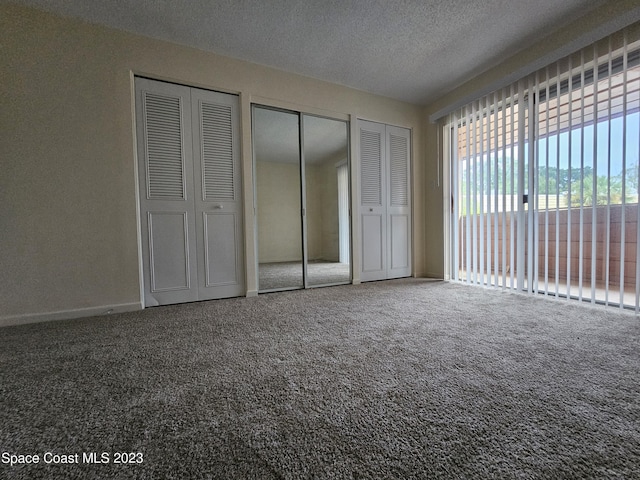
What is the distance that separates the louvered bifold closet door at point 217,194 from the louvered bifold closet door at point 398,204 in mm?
2194

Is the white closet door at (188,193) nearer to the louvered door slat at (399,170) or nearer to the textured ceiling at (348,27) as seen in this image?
the textured ceiling at (348,27)

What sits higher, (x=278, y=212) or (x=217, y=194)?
(x=217, y=194)

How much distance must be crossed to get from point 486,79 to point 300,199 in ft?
8.73

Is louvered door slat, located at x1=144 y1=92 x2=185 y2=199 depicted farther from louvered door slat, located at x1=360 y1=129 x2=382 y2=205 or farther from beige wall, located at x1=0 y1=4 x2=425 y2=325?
louvered door slat, located at x1=360 y1=129 x2=382 y2=205

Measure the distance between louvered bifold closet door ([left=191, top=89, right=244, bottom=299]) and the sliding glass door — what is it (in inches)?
10.4

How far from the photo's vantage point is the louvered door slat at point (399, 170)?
4168 mm

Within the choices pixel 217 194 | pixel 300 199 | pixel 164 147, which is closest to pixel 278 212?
pixel 300 199

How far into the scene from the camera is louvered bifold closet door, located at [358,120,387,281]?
3936 mm

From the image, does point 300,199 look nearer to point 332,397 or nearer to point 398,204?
point 398,204

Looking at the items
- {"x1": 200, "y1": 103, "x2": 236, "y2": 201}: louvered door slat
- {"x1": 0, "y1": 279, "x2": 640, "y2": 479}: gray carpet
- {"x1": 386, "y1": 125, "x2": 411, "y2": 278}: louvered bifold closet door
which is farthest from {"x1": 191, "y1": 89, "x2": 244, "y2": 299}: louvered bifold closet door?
Result: {"x1": 386, "y1": 125, "x2": 411, "y2": 278}: louvered bifold closet door

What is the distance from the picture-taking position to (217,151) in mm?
3070

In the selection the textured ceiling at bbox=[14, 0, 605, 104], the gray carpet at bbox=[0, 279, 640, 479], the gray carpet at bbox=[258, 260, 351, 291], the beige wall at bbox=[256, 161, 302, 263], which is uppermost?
the textured ceiling at bbox=[14, 0, 605, 104]

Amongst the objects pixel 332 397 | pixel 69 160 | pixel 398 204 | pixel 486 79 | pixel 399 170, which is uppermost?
pixel 486 79

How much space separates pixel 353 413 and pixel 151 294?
8.25ft
